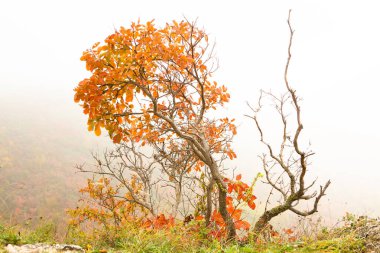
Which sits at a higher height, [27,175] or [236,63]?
[236,63]

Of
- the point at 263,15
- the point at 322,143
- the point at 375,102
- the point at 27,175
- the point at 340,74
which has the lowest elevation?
the point at 27,175

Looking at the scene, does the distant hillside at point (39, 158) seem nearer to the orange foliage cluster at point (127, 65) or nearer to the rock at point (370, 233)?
the orange foliage cluster at point (127, 65)

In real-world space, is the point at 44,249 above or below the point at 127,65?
below

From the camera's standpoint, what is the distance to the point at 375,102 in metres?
51.5

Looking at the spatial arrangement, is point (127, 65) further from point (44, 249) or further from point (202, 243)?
point (202, 243)

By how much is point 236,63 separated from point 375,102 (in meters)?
30.0

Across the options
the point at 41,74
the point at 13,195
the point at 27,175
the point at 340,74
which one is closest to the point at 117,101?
the point at 13,195

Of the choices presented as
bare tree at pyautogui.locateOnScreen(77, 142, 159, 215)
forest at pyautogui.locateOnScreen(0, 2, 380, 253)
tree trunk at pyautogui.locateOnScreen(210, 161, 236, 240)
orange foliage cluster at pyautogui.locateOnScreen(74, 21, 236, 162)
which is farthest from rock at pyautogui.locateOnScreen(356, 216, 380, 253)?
bare tree at pyautogui.locateOnScreen(77, 142, 159, 215)

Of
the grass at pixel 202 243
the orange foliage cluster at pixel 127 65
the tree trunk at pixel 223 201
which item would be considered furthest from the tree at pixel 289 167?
the orange foliage cluster at pixel 127 65

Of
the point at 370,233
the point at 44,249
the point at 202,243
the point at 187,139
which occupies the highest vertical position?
the point at 187,139

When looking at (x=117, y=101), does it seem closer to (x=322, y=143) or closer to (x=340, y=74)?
(x=322, y=143)

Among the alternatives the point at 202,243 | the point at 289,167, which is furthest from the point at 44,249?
the point at 289,167

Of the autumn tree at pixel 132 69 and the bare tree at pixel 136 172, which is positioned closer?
the autumn tree at pixel 132 69

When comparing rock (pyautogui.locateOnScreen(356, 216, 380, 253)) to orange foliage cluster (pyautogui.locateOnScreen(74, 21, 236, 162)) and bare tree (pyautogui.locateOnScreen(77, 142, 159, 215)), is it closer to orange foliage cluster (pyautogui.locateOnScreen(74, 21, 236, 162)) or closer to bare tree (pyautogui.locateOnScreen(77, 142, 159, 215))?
orange foliage cluster (pyautogui.locateOnScreen(74, 21, 236, 162))
